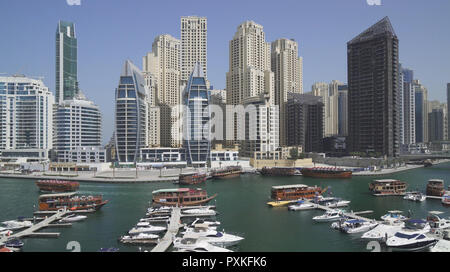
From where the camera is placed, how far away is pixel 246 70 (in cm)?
6103

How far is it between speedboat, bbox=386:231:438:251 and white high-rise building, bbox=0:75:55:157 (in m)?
49.6

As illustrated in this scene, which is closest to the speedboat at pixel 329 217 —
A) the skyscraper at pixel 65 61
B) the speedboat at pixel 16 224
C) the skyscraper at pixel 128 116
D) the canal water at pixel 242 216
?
the canal water at pixel 242 216

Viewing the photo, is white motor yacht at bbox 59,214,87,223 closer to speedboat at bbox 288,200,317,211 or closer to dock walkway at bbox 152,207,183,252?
dock walkway at bbox 152,207,183,252

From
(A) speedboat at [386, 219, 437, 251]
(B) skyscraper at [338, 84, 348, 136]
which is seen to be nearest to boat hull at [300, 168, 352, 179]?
(A) speedboat at [386, 219, 437, 251]

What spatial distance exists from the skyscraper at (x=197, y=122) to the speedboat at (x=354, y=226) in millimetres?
31875

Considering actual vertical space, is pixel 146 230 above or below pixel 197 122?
below

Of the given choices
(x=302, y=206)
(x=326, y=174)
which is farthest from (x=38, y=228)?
(x=326, y=174)

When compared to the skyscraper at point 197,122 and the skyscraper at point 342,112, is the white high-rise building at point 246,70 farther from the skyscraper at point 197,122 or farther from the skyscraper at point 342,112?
the skyscraper at point 342,112

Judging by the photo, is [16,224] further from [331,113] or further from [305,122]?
[331,113]

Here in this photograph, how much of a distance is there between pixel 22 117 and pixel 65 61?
40.3 m

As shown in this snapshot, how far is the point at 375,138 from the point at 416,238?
43449mm

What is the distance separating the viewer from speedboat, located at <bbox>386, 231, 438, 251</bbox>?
1238 centimetres

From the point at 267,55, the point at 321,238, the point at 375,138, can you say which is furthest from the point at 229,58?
the point at 321,238
